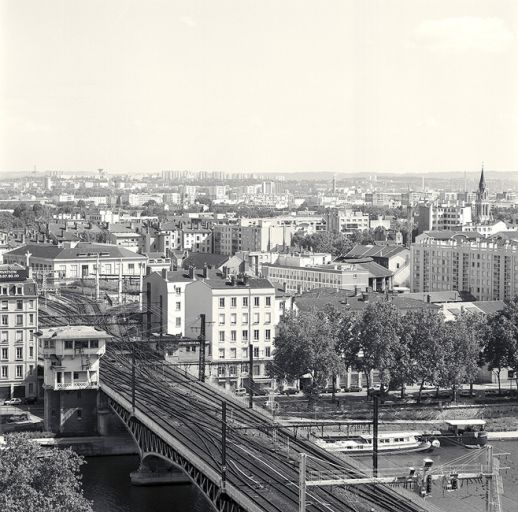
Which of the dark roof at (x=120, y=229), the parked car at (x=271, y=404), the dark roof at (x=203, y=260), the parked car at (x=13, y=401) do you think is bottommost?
the parked car at (x=13, y=401)

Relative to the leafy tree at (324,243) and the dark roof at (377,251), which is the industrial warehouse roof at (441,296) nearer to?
the dark roof at (377,251)

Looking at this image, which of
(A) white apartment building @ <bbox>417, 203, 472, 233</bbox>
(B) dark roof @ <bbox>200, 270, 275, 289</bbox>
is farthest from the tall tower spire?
(B) dark roof @ <bbox>200, 270, 275, 289</bbox>

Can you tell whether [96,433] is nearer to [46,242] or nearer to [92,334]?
[92,334]

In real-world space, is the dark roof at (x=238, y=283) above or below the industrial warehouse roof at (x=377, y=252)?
above

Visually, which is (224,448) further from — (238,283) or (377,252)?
(377,252)

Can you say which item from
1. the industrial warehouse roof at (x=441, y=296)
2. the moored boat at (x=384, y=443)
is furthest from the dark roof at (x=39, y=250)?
the moored boat at (x=384, y=443)

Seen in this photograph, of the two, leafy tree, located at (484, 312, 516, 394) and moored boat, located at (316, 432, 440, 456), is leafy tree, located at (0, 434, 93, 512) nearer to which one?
moored boat, located at (316, 432, 440, 456)
